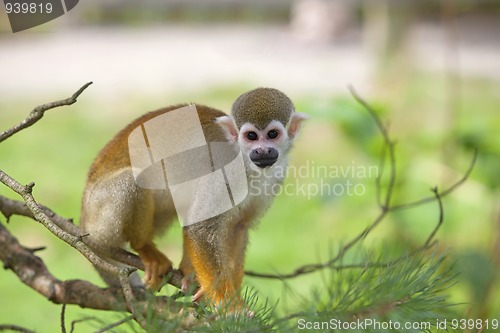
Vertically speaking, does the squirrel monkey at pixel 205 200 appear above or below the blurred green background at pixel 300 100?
above

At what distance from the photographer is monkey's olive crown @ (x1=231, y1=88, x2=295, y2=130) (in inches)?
82.0

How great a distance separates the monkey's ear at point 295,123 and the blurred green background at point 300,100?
122 millimetres

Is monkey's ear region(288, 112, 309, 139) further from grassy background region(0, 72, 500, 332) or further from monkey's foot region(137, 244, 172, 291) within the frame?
monkey's foot region(137, 244, 172, 291)

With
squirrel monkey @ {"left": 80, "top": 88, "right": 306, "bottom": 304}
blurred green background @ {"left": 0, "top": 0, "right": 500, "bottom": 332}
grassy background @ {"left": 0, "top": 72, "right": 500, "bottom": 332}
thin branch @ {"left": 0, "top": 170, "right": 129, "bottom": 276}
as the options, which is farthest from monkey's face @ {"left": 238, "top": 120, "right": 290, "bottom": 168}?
thin branch @ {"left": 0, "top": 170, "right": 129, "bottom": 276}

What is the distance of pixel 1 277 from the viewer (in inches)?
179

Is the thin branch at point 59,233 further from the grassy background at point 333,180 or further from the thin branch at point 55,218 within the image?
the grassy background at point 333,180

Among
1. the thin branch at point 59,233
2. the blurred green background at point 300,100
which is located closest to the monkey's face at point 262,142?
the blurred green background at point 300,100

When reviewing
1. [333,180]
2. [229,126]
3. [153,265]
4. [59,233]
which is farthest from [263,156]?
[333,180]

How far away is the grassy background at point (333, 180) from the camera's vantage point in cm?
324

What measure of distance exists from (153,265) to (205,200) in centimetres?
26

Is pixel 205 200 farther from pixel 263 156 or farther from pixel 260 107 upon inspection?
pixel 260 107

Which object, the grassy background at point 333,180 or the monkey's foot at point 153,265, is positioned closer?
the monkey's foot at point 153,265

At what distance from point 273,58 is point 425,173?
4.41m

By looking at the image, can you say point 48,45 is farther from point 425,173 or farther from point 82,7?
point 425,173
